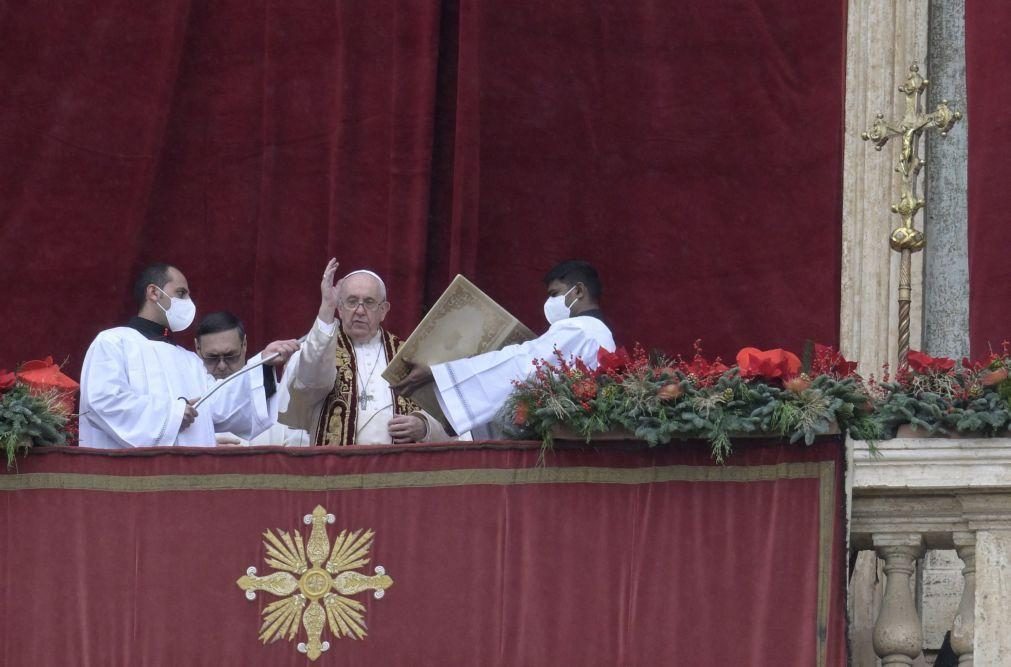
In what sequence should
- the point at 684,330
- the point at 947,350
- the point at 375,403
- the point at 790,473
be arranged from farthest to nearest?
the point at 684,330
the point at 947,350
the point at 375,403
the point at 790,473

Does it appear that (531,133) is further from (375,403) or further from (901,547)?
(901,547)

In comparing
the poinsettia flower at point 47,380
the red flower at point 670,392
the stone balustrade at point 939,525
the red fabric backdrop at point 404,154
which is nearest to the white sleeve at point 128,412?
the poinsettia flower at point 47,380

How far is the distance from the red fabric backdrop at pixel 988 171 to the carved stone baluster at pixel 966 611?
70.4 inches

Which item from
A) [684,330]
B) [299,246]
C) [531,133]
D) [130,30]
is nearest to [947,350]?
[684,330]

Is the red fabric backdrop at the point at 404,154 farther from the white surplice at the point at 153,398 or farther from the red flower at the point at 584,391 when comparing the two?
the red flower at the point at 584,391

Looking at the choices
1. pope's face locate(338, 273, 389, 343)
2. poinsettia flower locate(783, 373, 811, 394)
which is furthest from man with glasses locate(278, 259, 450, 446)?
poinsettia flower locate(783, 373, 811, 394)

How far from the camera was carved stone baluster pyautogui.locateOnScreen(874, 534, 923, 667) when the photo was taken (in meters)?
7.56

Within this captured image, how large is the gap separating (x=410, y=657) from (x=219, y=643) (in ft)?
2.12

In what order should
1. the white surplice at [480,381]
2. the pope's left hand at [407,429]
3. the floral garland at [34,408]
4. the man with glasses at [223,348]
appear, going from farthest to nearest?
the man with glasses at [223,348], the pope's left hand at [407,429], the white surplice at [480,381], the floral garland at [34,408]

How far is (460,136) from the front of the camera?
436 inches

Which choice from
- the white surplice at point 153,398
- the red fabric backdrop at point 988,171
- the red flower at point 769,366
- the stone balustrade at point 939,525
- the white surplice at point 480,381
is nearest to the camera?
the stone balustrade at point 939,525

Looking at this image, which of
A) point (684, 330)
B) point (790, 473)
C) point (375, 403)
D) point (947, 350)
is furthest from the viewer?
point (684, 330)

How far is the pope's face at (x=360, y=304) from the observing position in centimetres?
930

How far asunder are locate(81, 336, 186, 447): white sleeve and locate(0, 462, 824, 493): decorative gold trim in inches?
26.8
